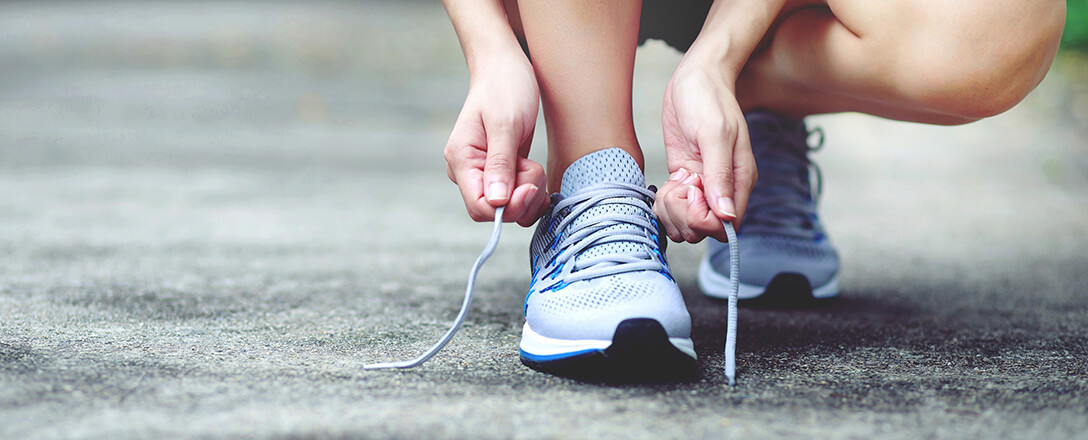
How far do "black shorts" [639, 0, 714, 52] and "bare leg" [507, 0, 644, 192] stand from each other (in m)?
0.29

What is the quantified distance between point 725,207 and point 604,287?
14cm

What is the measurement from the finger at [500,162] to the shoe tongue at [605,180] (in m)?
0.09

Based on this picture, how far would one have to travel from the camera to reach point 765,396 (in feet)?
2.69

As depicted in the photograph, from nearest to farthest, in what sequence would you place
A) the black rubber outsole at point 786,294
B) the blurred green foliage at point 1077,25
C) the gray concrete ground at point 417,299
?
1. the gray concrete ground at point 417,299
2. the black rubber outsole at point 786,294
3. the blurred green foliage at point 1077,25

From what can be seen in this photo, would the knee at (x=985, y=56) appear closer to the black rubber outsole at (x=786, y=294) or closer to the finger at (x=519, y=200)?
the black rubber outsole at (x=786, y=294)

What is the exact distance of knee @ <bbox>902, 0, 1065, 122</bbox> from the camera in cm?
100

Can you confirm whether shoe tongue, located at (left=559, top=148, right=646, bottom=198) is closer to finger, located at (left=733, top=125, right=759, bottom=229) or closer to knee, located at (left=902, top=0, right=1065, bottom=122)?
finger, located at (left=733, top=125, right=759, bottom=229)

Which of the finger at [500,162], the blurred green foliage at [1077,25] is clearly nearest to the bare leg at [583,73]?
the finger at [500,162]

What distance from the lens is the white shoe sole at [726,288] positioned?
4.27ft

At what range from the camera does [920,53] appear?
104 centimetres

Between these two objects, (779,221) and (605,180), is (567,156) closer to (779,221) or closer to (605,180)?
(605,180)

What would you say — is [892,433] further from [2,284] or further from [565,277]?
[2,284]

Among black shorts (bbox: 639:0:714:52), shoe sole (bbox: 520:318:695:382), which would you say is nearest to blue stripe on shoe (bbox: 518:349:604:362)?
shoe sole (bbox: 520:318:695:382)

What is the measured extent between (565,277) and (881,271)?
2.85 feet
